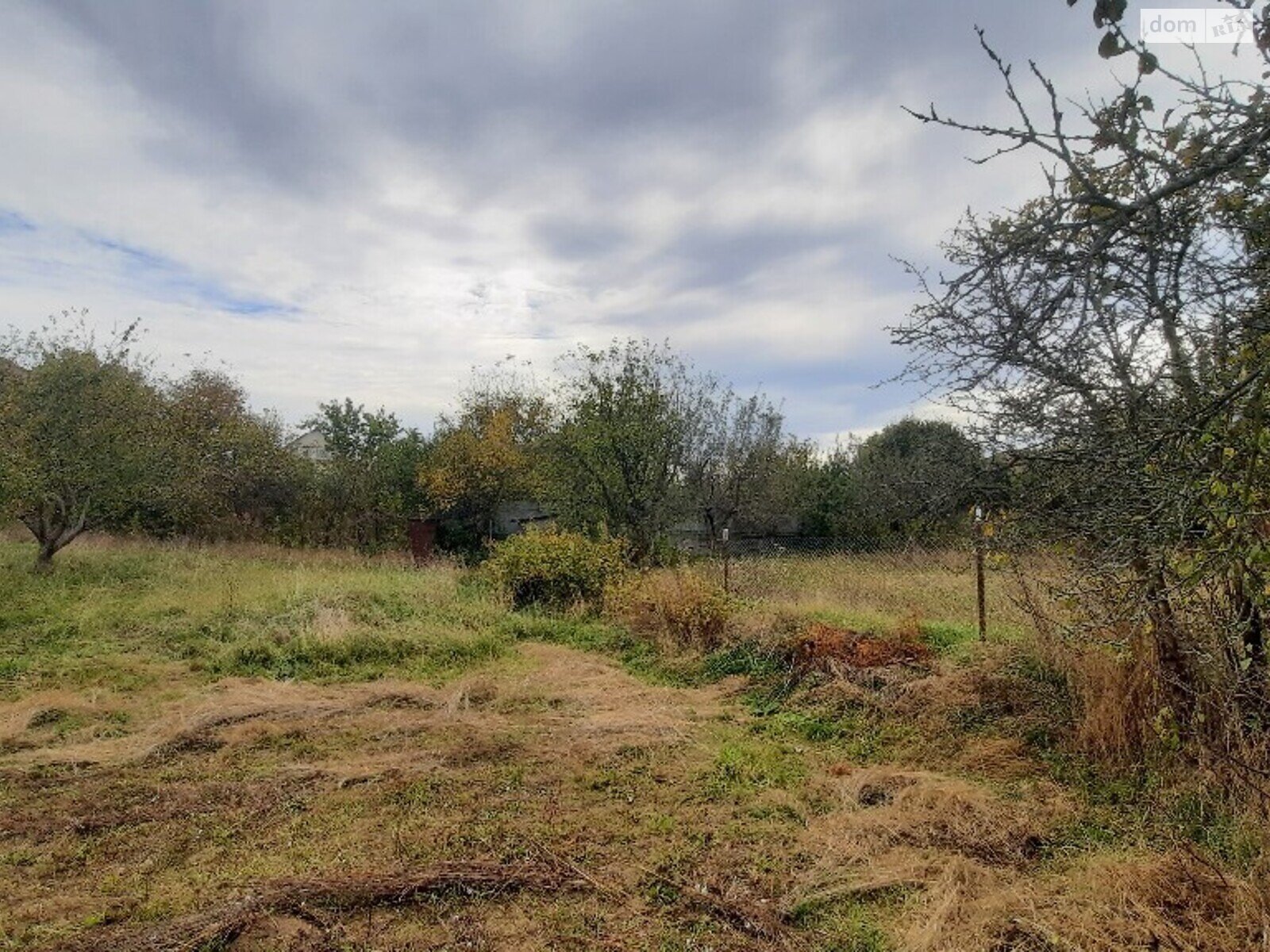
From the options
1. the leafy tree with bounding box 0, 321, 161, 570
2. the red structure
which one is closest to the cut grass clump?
the leafy tree with bounding box 0, 321, 161, 570

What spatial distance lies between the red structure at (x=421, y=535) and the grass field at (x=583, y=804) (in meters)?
8.99

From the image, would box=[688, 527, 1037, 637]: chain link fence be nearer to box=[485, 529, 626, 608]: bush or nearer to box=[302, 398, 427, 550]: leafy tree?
box=[485, 529, 626, 608]: bush

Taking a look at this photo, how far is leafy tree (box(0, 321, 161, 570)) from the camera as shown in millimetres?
9688

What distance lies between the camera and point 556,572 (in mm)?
9875

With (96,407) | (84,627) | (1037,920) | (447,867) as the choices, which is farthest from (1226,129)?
(96,407)

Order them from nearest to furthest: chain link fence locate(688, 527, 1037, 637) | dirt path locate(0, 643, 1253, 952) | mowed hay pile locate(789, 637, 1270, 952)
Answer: mowed hay pile locate(789, 637, 1270, 952) → dirt path locate(0, 643, 1253, 952) → chain link fence locate(688, 527, 1037, 637)

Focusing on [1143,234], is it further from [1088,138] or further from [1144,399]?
[1144,399]

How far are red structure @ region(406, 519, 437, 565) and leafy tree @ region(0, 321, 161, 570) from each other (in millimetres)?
5966

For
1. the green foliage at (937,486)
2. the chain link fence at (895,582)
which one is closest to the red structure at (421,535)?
the chain link fence at (895,582)

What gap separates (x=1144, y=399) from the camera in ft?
8.45

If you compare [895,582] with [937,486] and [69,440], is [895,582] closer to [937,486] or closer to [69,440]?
[937,486]

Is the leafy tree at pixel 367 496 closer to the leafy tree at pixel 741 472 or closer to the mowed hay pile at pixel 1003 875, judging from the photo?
the leafy tree at pixel 741 472

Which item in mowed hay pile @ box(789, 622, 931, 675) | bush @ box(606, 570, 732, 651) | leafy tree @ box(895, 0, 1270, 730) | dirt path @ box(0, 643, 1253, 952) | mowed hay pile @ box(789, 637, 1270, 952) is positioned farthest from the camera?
bush @ box(606, 570, 732, 651)

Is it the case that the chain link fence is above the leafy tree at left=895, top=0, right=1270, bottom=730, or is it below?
below
